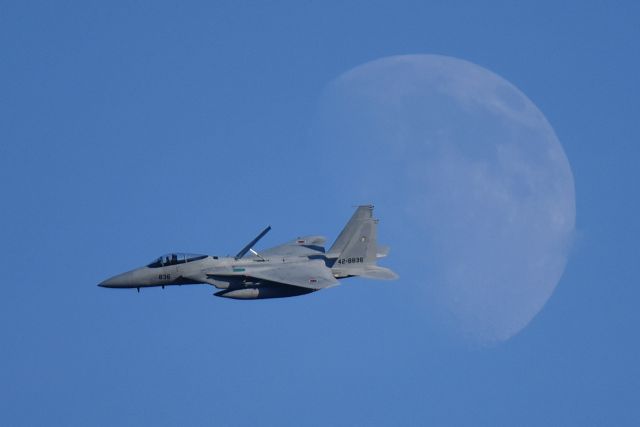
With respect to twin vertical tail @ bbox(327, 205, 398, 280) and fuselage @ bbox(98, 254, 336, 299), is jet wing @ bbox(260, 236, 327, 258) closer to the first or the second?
twin vertical tail @ bbox(327, 205, 398, 280)

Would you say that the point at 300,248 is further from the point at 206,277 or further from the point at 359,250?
the point at 206,277

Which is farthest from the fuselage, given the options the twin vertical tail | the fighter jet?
the twin vertical tail

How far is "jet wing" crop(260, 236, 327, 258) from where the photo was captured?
75250mm

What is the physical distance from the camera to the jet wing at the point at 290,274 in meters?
68.6

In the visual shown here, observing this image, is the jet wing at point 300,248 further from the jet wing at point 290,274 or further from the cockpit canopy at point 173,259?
the cockpit canopy at point 173,259

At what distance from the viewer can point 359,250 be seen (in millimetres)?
73375

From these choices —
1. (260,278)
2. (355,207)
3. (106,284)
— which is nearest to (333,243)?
(355,207)

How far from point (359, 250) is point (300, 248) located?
4.62 metres

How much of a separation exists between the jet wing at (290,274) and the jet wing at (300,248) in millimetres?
3331

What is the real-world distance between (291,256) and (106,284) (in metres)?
10.5

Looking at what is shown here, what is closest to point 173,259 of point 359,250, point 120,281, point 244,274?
point 120,281

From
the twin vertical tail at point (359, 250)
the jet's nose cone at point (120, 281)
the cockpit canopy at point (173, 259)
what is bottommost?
the jet's nose cone at point (120, 281)

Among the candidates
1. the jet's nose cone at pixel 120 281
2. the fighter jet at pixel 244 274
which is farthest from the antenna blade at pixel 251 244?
the jet's nose cone at pixel 120 281

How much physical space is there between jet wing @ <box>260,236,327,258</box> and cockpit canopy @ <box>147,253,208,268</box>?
4.90m
